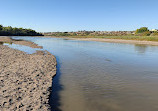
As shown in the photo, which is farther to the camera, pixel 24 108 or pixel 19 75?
pixel 19 75

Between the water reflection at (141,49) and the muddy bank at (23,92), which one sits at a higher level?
the water reflection at (141,49)

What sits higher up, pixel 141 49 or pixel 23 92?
pixel 141 49

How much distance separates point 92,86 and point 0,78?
586 cm

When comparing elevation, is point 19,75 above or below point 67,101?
above

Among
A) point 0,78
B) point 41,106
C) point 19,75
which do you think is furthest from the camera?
point 19,75

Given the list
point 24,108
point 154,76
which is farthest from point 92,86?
point 154,76

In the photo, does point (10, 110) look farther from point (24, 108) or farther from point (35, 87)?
point (35, 87)

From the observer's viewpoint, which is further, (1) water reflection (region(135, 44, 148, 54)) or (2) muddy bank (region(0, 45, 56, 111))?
(1) water reflection (region(135, 44, 148, 54))

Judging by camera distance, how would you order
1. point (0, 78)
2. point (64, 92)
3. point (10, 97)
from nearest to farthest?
point (10, 97) → point (64, 92) → point (0, 78)

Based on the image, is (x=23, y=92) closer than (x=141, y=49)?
Yes

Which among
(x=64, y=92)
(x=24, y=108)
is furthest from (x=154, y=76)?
(x=24, y=108)

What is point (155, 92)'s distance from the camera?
6.89m

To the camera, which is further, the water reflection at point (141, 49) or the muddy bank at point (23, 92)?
the water reflection at point (141, 49)

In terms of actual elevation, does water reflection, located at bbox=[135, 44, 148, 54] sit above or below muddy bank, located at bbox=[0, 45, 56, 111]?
above
